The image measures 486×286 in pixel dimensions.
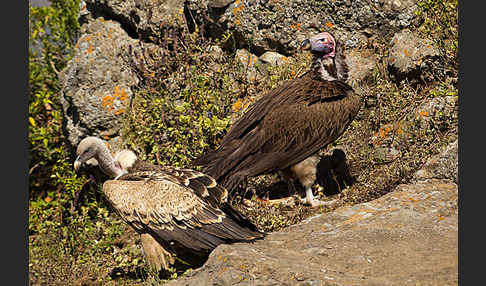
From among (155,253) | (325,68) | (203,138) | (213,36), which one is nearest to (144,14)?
(213,36)

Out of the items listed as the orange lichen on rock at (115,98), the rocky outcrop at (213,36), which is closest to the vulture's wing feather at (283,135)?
the rocky outcrop at (213,36)

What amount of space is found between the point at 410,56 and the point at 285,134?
242cm

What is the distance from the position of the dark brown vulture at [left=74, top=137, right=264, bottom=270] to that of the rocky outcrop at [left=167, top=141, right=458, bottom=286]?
1.32 ft

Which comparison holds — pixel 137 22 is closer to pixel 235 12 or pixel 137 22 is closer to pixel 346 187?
pixel 235 12

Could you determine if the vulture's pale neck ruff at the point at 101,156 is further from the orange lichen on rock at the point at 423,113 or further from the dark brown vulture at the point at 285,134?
the orange lichen on rock at the point at 423,113

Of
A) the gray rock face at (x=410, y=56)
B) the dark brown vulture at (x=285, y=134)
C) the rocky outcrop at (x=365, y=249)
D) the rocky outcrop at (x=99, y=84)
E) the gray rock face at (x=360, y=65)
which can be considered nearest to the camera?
the rocky outcrop at (x=365, y=249)

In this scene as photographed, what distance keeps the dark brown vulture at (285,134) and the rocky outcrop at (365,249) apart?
0.98 meters

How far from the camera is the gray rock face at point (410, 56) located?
7172 millimetres

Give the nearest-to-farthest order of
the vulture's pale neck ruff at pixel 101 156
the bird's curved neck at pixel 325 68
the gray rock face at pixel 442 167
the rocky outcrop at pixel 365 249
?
the rocky outcrop at pixel 365 249 < the gray rock face at pixel 442 167 < the vulture's pale neck ruff at pixel 101 156 < the bird's curved neck at pixel 325 68

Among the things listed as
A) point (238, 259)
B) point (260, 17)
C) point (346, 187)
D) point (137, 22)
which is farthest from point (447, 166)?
point (137, 22)

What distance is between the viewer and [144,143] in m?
7.53

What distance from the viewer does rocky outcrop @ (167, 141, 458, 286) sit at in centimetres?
386

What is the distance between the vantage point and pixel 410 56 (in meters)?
7.26

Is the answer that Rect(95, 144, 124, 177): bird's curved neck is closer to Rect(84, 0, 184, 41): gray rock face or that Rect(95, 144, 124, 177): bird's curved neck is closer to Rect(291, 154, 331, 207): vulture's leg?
Rect(291, 154, 331, 207): vulture's leg
